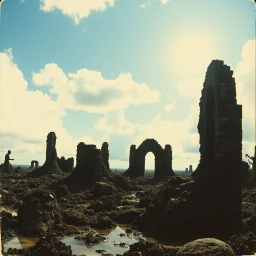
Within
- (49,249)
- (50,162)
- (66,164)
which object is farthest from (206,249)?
(66,164)

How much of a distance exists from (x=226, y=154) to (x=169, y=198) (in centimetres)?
246

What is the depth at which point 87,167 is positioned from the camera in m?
25.5

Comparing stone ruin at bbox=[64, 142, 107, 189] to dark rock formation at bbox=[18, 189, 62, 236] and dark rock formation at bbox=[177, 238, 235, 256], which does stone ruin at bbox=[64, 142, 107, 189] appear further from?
dark rock formation at bbox=[177, 238, 235, 256]

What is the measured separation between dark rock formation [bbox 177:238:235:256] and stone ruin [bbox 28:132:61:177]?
3131 cm

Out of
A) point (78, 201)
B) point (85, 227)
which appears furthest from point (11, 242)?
point (78, 201)

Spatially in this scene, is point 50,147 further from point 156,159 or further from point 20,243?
point 20,243

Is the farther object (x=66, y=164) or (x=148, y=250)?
(x=66, y=164)

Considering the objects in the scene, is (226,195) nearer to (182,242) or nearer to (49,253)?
(182,242)

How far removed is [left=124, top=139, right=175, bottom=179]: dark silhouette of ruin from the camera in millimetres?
40625

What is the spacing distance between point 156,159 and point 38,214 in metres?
31.2

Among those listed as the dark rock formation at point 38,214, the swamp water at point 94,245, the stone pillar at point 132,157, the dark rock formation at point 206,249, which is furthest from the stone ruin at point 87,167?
the dark rock formation at point 206,249

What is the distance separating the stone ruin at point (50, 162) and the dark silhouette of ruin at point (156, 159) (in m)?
9.22

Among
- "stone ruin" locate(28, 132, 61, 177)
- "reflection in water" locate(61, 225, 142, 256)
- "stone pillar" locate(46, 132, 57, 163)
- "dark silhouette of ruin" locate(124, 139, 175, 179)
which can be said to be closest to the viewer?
"reflection in water" locate(61, 225, 142, 256)

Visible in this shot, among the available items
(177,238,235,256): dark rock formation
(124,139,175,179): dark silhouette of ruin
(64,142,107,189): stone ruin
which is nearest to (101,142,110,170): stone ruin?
(124,139,175,179): dark silhouette of ruin
